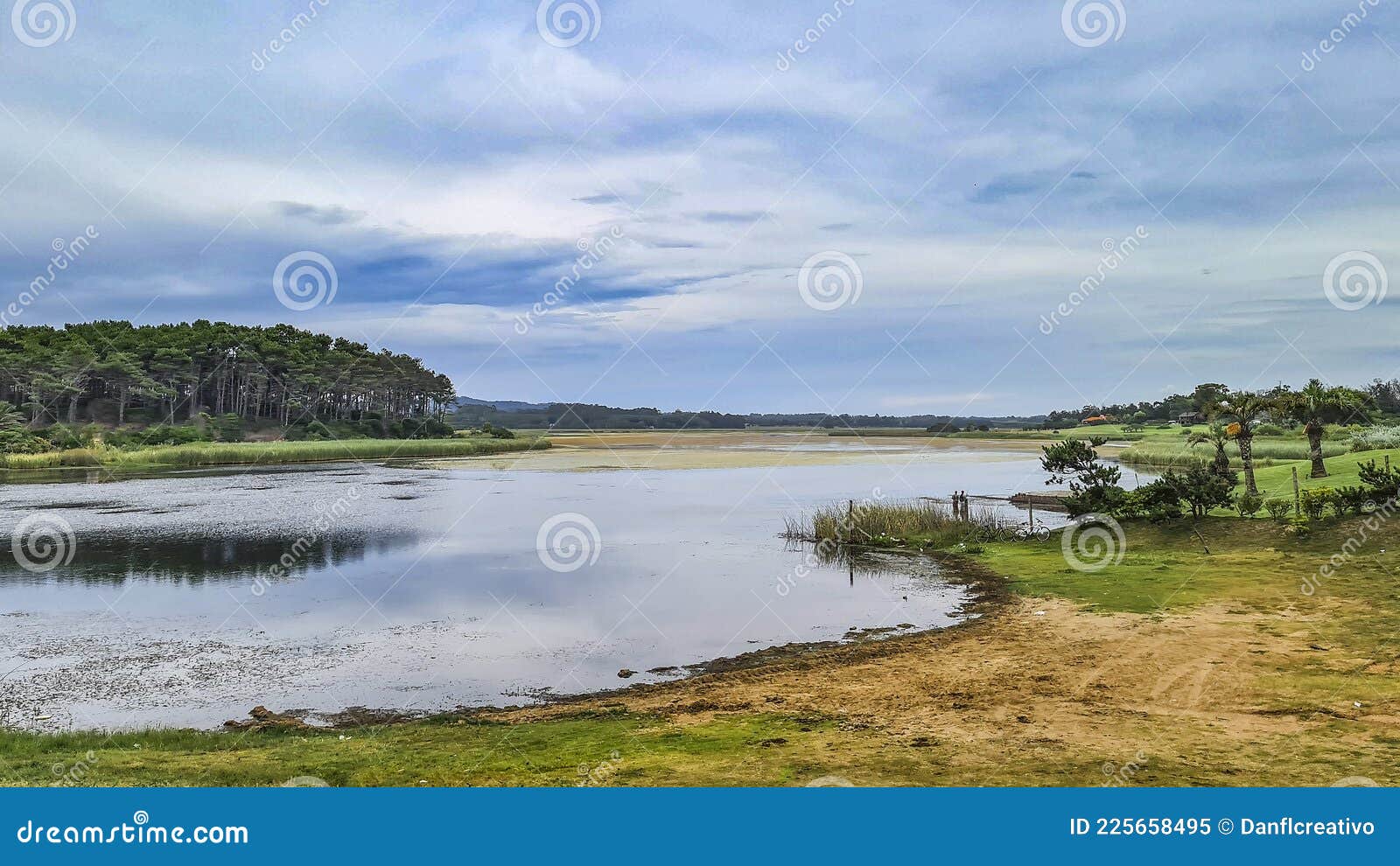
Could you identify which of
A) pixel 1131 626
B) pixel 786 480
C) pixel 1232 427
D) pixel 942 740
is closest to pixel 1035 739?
pixel 942 740

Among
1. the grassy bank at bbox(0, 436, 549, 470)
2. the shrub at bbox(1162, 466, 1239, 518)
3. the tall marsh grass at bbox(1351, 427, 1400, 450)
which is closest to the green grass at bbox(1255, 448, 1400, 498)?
the tall marsh grass at bbox(1351, 427, 1400, 450)

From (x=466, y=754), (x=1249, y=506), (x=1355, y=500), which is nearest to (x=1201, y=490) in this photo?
(x=1249, y=506)

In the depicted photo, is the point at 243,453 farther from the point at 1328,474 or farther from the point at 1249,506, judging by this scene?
the point at 1328,474

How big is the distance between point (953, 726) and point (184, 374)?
88.9 m

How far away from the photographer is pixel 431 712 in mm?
10211

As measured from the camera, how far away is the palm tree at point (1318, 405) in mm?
24344

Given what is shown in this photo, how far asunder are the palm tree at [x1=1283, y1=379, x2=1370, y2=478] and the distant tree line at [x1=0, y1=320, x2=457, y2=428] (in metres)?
80.2

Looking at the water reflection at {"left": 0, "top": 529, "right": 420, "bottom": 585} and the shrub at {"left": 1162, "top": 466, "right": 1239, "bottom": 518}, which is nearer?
the water reflection at {"left": 0, "top": 529, "right": 420, "bottom": 585}

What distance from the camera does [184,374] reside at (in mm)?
81750

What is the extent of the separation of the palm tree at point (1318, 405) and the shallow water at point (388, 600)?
12273 millimetres

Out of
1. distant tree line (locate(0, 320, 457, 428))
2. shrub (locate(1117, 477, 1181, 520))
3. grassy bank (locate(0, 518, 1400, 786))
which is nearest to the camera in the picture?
grassy bank (locate(0, 518, 1400, 786))

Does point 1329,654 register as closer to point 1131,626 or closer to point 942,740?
point 1131,626

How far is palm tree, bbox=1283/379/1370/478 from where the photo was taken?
24.3 metres

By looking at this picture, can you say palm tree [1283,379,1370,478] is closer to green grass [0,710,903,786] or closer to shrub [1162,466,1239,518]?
shrub [1162,466,1239,518]
